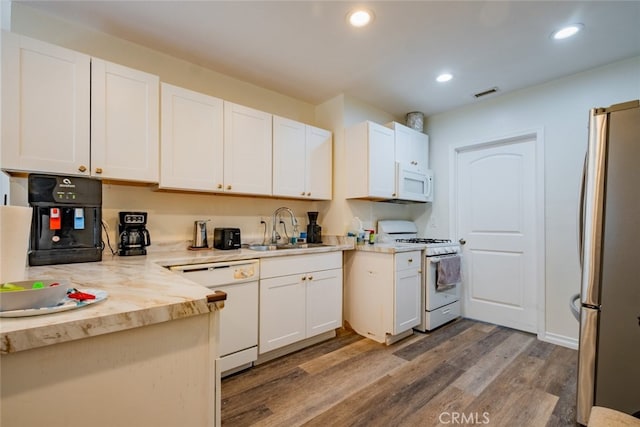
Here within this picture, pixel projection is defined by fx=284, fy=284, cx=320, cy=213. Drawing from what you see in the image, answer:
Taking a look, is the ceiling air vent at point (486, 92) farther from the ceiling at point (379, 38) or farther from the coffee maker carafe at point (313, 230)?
the coffee maker carafe at point (313, 230)

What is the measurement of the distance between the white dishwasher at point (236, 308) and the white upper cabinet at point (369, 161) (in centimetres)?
139

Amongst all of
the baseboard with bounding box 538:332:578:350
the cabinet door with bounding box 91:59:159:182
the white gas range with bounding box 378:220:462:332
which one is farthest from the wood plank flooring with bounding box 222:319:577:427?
the cabinet door with bounding box 91:59:159:182

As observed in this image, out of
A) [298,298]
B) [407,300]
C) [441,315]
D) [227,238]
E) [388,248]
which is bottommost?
[441,315]

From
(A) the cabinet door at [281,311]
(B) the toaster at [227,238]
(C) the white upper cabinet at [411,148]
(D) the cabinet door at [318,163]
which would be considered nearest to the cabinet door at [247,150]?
(B) the toaster at [227,238]

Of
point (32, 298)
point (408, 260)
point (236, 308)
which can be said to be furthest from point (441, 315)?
point (32, 298)

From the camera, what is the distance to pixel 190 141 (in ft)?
7.39

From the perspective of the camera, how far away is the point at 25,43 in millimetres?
1626

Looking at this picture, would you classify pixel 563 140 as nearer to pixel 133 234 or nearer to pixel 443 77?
pixel 443 77

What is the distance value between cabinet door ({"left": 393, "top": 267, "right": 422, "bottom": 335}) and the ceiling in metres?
1.95

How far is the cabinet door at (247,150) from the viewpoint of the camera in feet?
8.05

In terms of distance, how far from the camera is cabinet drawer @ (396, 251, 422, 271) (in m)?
2.69

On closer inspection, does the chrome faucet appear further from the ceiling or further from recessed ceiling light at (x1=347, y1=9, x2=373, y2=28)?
recessed ceiling light at (x1=347, y1=9, x2=373, y2=28)

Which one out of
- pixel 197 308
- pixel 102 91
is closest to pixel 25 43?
pixel 102 91

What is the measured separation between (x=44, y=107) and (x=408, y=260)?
295cm
